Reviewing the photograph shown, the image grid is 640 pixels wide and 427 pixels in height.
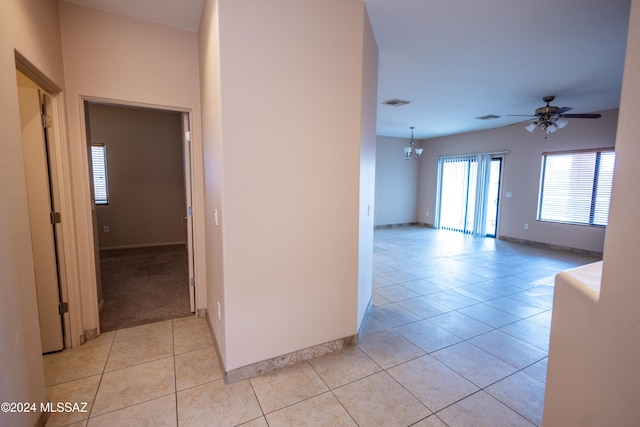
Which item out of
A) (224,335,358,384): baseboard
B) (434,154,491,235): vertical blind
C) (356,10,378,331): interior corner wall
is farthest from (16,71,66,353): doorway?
(434,154,491,235): vertical blind

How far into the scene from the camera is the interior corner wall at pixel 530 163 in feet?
18.1

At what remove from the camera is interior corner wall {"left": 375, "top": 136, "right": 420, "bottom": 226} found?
8711mm

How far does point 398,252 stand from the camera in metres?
5.95

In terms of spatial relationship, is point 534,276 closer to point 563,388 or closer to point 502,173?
point 502,173

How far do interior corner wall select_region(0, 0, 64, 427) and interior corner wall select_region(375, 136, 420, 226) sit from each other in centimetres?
782

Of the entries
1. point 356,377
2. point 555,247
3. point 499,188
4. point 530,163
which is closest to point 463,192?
point 499,188

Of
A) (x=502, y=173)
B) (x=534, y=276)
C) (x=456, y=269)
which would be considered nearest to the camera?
(x=534, y=276)

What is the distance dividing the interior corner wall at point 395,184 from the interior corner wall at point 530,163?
144cm

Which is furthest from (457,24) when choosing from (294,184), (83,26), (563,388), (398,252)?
(398,252)

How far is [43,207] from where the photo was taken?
224 cm

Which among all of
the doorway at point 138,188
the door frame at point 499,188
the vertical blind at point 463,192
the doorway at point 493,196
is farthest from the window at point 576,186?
the doorway at point 138,188

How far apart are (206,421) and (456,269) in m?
4.31

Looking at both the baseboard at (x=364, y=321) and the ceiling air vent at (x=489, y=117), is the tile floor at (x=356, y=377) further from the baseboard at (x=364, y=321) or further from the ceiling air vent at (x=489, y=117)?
the ceiling air vent at (x=489, y=117)

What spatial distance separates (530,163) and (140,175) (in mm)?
8436
